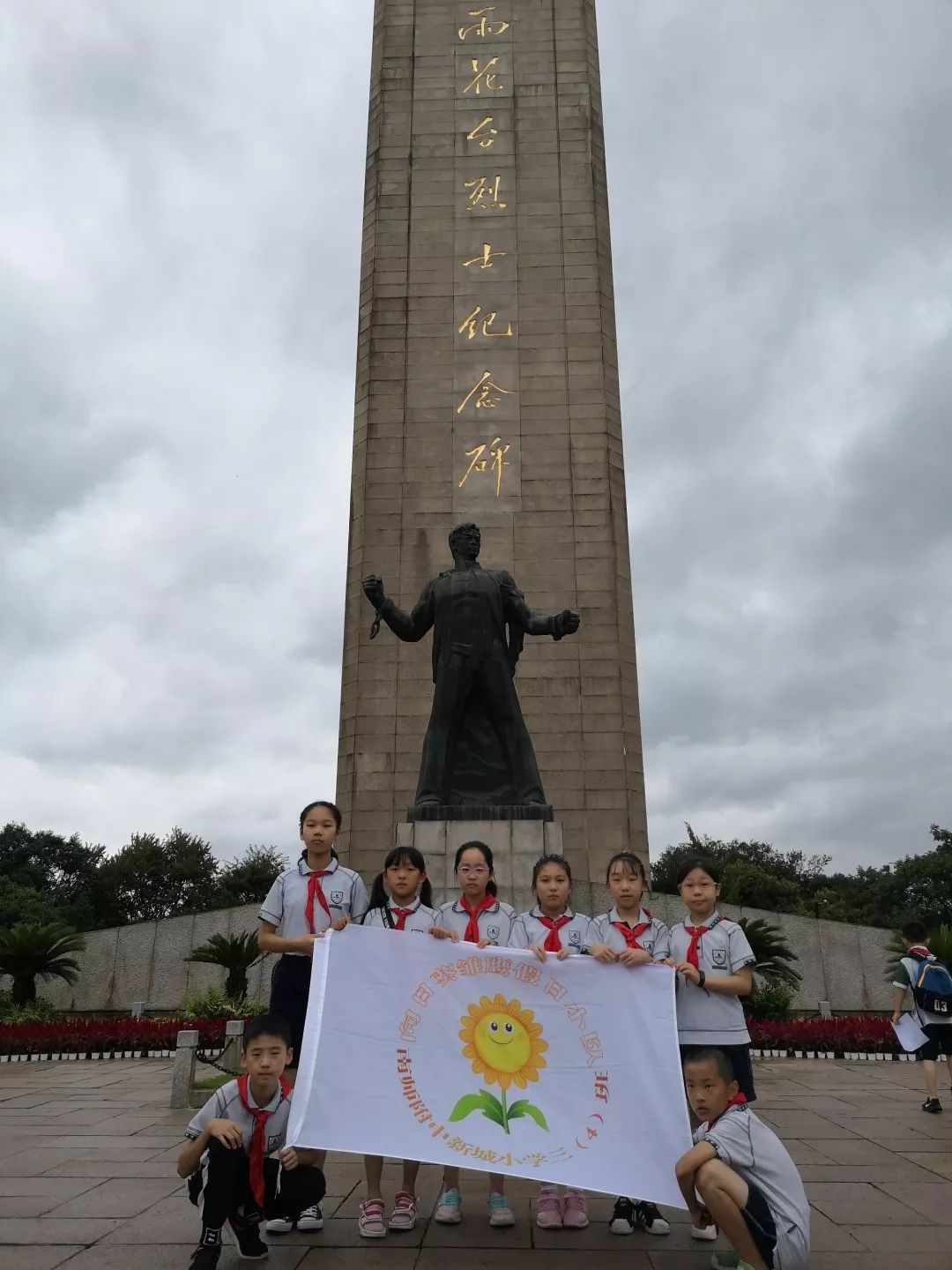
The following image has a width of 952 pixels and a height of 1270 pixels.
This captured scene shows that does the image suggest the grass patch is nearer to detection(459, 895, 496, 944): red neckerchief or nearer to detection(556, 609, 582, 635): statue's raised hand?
detection(459, 895, 496, 944): red neckerchief

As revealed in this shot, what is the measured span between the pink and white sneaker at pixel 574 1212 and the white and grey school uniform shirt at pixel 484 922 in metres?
1.06

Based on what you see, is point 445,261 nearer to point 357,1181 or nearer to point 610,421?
A: point 610,421

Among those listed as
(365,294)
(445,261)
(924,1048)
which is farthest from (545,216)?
(924,1048)

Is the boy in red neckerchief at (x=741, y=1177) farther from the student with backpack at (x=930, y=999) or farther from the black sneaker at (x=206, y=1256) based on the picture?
the student with backpack at (x=930, y=999)

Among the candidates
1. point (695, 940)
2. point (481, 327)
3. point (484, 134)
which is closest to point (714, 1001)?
point (695, 940)

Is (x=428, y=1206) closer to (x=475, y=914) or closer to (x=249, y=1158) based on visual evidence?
(x=249, y=1158)

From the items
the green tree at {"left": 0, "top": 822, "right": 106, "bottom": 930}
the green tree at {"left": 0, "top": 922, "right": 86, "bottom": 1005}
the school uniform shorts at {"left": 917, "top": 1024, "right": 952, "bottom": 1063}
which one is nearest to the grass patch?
the school uniform shorts at {"left": 917, "top": 1024, "right": 952, "bottom": 1063}

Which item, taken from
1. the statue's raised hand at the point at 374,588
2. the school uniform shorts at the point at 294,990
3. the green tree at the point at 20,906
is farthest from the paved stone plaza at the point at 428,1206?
the green tree at the point at 20,906

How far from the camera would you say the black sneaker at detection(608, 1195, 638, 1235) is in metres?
3.97

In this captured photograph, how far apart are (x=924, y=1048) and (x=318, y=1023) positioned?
215 inches

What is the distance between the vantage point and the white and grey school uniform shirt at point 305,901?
14.8ft

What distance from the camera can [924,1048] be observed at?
727 cm

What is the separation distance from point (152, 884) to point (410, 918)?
1640 inches

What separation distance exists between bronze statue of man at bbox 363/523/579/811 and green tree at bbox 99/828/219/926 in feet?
120
